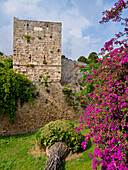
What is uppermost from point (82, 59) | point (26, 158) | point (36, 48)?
point (82, 59)

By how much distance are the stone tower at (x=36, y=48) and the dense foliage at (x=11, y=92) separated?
3.66 meters

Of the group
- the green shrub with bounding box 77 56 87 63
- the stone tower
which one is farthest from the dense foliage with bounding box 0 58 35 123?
the green shrub with bounding box 77 56 87 63

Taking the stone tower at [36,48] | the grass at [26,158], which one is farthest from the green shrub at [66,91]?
the grass at [26,158]

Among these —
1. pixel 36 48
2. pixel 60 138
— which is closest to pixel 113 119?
pixel 60 138

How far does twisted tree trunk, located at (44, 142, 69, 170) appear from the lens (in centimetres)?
391

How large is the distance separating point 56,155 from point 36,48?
9830 millimetres

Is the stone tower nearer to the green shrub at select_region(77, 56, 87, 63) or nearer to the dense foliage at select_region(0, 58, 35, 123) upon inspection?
the dense foliage at select_region(0, 58, 35, 123)

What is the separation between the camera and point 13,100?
748cm

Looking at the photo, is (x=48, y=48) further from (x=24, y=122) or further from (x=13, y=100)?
(x=24, y=122)

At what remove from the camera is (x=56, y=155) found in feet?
14.2

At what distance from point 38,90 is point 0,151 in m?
4.32

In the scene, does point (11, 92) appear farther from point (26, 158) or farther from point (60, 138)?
point (60, 138)

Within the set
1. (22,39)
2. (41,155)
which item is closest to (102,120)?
(41,155)

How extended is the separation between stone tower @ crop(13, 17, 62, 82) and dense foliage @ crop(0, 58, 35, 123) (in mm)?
3661
